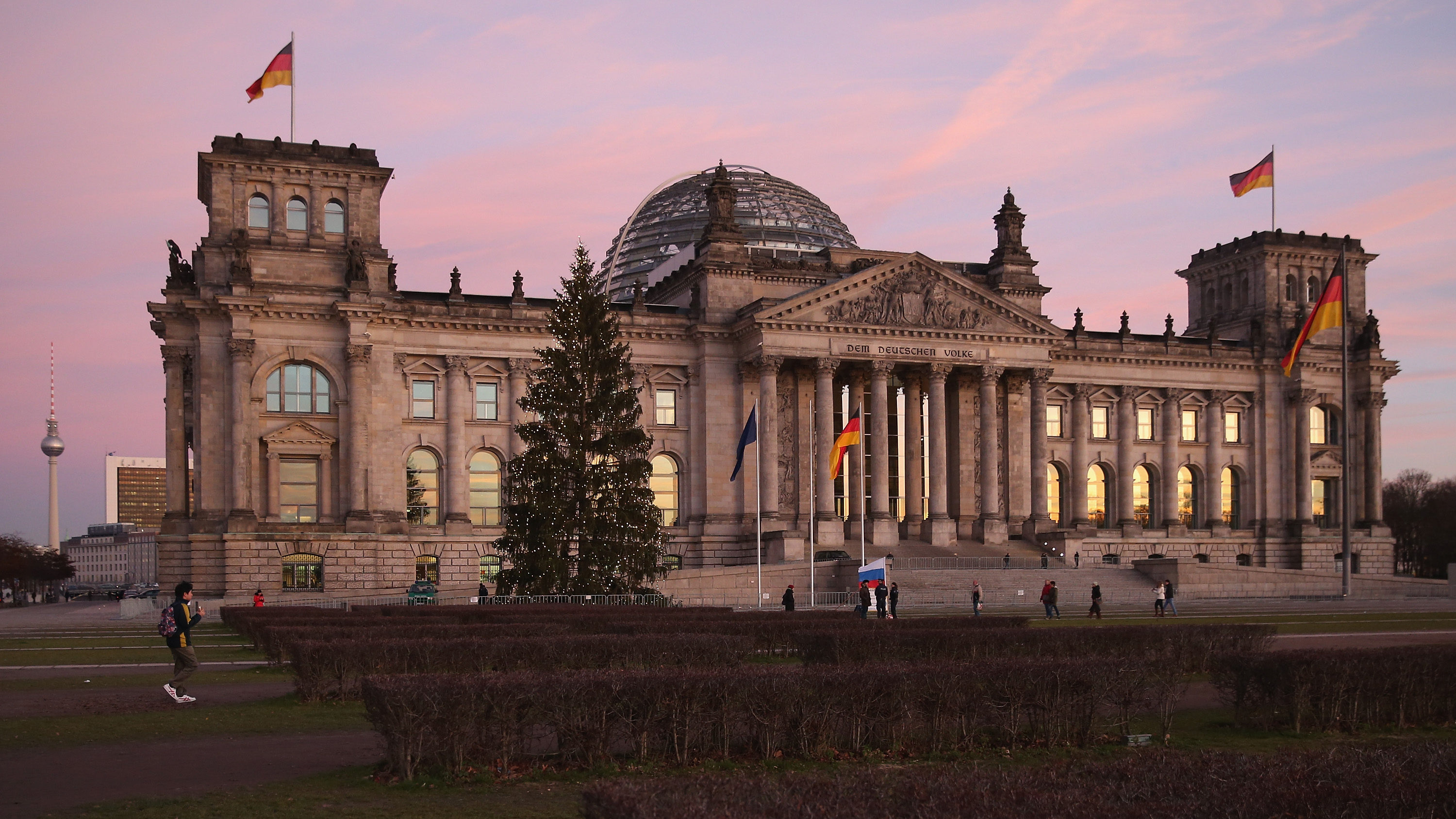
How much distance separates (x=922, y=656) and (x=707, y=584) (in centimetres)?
4335

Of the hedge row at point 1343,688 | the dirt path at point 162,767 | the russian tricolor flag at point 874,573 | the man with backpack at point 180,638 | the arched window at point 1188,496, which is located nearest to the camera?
the dirt path at point 162,767

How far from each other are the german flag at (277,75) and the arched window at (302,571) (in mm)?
24916

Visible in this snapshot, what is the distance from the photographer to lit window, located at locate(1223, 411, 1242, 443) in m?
97.2

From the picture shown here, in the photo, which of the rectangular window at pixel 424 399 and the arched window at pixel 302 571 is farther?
the rectangular window at pixel 424 399

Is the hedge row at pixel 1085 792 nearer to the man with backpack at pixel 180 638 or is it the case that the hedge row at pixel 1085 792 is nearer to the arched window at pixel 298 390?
the man with backpack at pixel 180 638

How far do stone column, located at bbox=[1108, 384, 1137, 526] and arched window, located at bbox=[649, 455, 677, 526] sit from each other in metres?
31.9

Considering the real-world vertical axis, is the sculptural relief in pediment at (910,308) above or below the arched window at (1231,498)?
above

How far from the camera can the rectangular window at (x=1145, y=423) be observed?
95500 mm

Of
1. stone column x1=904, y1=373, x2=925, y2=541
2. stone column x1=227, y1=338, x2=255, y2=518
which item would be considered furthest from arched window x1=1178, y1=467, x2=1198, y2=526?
stone column x1=227, y1=338, x2=255, y2=518

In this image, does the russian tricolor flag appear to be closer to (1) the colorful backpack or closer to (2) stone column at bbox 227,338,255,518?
(1) the colorful backpack

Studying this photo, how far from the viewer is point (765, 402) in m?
79.9

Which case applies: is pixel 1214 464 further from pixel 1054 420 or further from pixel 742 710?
pixel 742 710

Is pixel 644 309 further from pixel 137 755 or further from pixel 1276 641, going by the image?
pixel 137 755

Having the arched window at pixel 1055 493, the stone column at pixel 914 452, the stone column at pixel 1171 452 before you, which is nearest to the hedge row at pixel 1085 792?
the stone column at pixel 914 452
